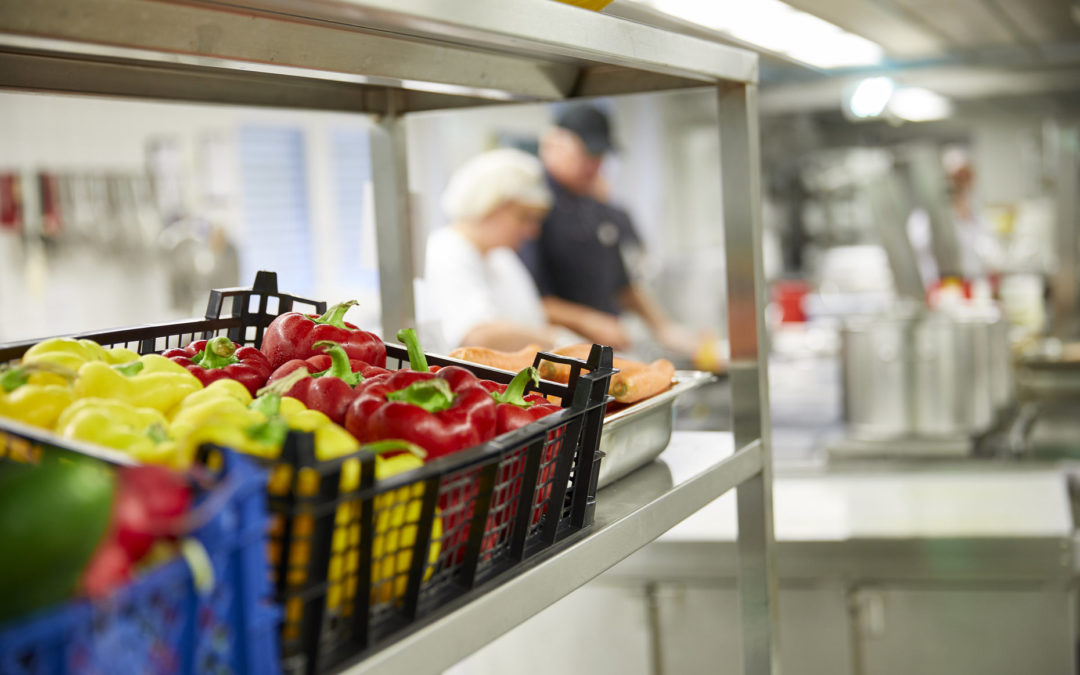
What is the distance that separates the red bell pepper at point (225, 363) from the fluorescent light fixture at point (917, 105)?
180 inches

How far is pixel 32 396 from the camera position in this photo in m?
0.67

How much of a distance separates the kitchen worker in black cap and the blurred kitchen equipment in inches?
51.1

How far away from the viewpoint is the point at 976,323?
2.90 m

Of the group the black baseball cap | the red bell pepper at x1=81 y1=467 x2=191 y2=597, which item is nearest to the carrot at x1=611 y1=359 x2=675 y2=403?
the red bell pepper at x1=81 y1=467 x2=191 y2=597

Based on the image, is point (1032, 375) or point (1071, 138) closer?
point (1032, 375)

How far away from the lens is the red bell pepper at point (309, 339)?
927mm

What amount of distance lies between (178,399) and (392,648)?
25 cm

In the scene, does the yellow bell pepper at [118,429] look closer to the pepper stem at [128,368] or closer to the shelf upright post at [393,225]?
the pepper stem at [128,368]

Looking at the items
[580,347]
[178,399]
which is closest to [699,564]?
[580,347]

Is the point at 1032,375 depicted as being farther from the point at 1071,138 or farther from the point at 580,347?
the point at 580,347

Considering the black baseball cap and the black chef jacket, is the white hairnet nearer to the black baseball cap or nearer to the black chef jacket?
the black baseball cap

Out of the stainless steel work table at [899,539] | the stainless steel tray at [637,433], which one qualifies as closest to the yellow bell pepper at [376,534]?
the stainless steel tray at [637,433]

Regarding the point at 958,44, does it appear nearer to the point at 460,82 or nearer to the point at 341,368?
the point at 460,82

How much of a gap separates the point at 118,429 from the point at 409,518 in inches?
7.2
